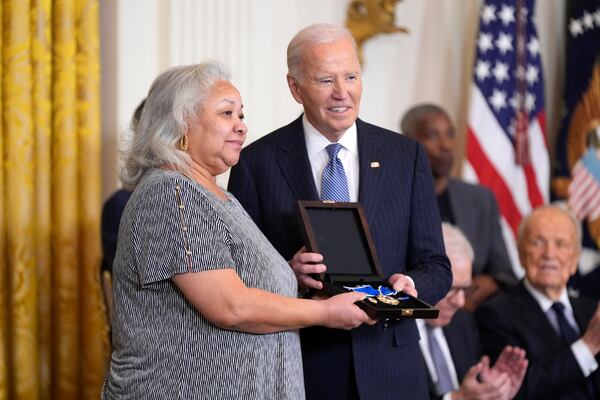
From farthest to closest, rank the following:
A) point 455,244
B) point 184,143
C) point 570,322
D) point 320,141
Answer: point 570,322
point 455,244
point 320,141
point 184,143

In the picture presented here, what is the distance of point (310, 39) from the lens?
3305 mm

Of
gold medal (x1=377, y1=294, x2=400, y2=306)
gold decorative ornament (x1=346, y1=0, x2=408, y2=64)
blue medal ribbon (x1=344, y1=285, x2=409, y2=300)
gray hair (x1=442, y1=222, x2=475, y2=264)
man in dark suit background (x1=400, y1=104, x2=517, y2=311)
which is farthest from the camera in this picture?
gold decorative ornament (x1=346, y1=0, x2=408, y2=64)

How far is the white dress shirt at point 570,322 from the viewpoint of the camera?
4410 mm

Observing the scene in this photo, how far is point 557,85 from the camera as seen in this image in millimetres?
7773

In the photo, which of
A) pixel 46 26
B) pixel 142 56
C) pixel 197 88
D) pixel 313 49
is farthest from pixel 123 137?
pixel 142 56

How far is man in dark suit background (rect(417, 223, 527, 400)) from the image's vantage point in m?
4.08

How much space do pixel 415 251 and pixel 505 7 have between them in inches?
174

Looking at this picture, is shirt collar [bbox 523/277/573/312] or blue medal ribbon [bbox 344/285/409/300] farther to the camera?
shirt collar [bbox 523/277/573/312]

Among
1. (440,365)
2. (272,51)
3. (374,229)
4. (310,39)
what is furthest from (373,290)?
(272,51)

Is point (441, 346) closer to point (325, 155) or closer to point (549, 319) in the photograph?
point (549, 319)

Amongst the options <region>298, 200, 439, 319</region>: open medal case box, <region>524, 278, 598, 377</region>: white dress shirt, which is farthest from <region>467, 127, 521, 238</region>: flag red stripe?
<region>298, 200, 439, 319</region>: open medal case box

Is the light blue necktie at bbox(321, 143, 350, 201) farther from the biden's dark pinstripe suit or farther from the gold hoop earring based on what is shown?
the gold hoop earring

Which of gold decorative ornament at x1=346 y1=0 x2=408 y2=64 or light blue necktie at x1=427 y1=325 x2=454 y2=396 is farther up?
gold decorative ornament at x1=346 y1=0 x2=408 y2=64

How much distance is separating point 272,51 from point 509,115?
207 centimetres
